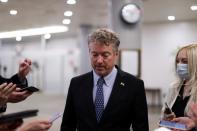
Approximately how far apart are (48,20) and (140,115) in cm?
1049

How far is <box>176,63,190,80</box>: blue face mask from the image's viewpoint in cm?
279

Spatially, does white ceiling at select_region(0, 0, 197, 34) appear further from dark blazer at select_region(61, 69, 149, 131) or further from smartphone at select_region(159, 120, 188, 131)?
smartphone at select_region(159, 120, 188, 131)

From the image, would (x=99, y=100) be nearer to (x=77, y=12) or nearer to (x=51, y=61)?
(x=77, y=12)

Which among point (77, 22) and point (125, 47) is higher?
point (77, 22)

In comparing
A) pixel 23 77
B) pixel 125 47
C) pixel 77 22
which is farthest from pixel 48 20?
pixel 23 77

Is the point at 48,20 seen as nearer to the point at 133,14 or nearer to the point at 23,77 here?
the point at 133,14

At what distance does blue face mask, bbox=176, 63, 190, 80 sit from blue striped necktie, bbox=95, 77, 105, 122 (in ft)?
2.53

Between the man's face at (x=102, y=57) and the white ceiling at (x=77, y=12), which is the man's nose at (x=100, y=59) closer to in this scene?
the man's face at (x=102, y=57)

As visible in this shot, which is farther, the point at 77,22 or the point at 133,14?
the point at 77,22

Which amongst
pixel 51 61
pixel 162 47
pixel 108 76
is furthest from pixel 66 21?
pixel 108 76

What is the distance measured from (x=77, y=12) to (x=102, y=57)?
8.67m

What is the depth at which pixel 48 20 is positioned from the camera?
12484mm

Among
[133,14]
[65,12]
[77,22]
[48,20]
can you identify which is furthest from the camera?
[77,22]

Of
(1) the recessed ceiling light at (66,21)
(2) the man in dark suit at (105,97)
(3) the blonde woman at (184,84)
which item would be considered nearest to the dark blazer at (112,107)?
(2) the man in dark suit at (105,97)
